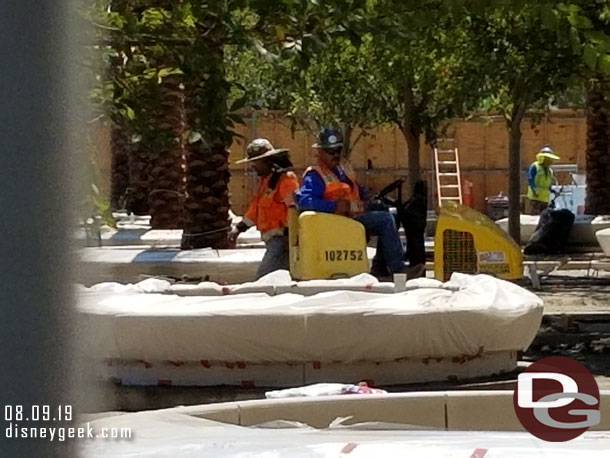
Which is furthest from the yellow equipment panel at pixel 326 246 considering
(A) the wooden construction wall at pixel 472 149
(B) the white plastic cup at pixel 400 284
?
(A) the wooden construction wall at pixel 472 149

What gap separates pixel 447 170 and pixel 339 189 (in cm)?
2338

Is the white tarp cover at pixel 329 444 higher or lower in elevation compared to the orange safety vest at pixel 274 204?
lower

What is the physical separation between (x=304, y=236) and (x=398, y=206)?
3238 millimetres

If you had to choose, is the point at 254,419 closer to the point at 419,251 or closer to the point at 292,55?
the point at 292,55

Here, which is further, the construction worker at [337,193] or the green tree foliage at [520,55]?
the green tree foliage at [520,55]

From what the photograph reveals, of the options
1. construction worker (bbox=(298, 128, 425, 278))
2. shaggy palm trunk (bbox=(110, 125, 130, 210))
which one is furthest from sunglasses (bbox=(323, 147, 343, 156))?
shaggy palm trunk (bbox=(110, 125, 130, 210))

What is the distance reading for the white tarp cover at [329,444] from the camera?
3.34m

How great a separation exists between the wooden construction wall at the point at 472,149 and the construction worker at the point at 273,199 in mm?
23451

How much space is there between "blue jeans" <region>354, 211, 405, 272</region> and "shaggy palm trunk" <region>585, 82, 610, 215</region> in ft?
43.7

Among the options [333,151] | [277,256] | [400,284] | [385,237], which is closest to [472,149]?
[385,237]

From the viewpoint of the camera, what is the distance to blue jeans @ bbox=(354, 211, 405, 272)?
35.8 feet

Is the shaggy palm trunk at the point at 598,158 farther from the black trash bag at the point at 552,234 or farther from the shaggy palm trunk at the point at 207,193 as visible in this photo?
the shaggy palm trunk at the point at 207,193

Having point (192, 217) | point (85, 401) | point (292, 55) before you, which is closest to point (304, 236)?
point (292, 55)

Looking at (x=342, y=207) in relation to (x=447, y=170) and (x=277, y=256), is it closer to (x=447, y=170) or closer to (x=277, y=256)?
(x=277, y=256)
